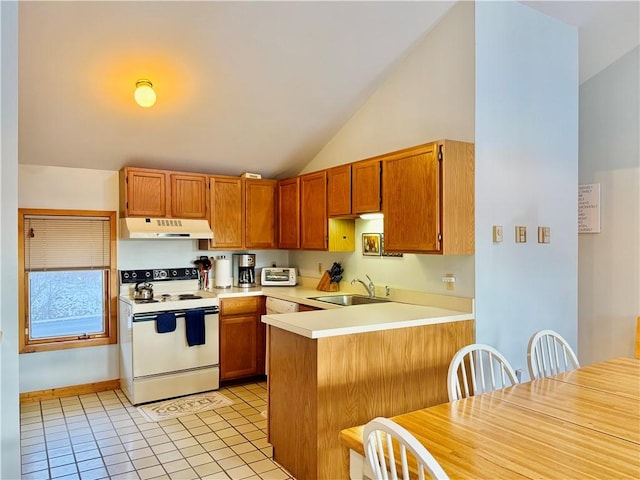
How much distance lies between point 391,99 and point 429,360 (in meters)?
2.14

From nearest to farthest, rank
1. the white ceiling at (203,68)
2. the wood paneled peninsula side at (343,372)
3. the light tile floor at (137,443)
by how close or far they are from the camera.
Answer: the wood paneled peninsula side at (343,372) → the light tile floor at (137,443) → the white ceiling at (203,68)

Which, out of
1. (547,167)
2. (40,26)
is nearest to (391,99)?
(547,167)

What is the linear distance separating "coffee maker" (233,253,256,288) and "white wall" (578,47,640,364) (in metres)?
3.28

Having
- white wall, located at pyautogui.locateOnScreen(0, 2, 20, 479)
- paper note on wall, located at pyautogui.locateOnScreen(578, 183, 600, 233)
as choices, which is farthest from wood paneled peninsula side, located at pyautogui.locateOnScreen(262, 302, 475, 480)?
paper note on wall, located at pyautogui.locateOnScreen(578, 183, 600, 233)

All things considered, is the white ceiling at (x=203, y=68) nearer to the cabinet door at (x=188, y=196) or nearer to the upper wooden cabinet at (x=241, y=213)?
the cabinet door at (x=188, y=196)

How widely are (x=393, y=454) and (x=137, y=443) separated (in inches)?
100

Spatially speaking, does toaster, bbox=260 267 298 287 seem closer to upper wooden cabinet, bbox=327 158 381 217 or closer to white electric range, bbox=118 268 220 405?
white electric range, bbox=118 268 220 405

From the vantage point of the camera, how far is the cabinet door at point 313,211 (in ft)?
13.8

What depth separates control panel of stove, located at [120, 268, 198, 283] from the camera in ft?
14.7

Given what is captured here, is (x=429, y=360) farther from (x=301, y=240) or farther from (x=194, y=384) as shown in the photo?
(x=194, y=384)

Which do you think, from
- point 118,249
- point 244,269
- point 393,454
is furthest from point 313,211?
point 393,454

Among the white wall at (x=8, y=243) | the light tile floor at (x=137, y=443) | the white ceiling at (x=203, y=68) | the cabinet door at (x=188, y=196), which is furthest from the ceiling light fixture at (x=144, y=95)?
the light tile floor at (x=137, y=443)

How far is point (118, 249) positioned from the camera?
14.6 feet

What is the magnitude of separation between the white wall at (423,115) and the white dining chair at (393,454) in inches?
75.4
